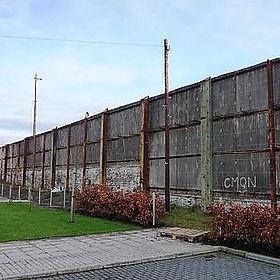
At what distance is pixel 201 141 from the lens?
15633 millimetres

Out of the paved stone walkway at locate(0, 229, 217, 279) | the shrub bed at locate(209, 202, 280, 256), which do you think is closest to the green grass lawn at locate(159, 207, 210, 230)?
the paved stone walkway at locate(0, 229, 217, 279)

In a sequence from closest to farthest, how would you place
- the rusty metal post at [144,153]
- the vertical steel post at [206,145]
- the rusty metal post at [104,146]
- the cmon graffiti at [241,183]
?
the cmon graffiti at [241,183] < the vertical steel post at [206,145] < the rusty metal post at [144,153] < the rusty metal post at [104,146]

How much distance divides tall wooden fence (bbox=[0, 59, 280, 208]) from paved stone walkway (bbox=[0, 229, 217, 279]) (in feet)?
14.0

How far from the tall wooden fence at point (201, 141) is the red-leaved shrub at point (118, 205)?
2.56 m

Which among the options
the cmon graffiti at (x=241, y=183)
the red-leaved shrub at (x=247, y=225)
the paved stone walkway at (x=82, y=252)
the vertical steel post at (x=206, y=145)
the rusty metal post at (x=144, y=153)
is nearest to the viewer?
the paved stone walkway at (x=82, y=252)

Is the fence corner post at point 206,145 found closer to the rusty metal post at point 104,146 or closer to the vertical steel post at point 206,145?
the vertical steel post at point 206,145

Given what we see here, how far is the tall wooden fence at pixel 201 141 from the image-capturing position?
1296 cm

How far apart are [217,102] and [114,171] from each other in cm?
886

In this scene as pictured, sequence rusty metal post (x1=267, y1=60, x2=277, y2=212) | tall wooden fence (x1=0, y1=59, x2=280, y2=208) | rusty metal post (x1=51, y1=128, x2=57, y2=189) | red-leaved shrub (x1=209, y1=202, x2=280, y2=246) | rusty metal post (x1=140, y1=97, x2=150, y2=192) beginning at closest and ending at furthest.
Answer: red-leaved shrub (x1=209, y1=202, x2=280, y2=246) < rusty metal post (x1=267, y1=60, x2=277, y2=212) < tall wooden fence (x1=0, y1=59, x2=280, y2=208) < rusty metal post (x1=140, y1=97, x2=150, y2=192) < rusty metal post (x1=51, y1=128, x2=57, y2=189)

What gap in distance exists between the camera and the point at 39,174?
1366 inches

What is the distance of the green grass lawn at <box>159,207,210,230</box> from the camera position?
12609 millimetres

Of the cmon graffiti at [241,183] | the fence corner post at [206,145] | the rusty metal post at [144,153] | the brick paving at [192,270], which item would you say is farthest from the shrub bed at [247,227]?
the rusty metal post at [144,153]

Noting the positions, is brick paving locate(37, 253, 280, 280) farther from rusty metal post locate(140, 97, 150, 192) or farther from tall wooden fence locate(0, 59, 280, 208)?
rusty metal post locate(140, 97, 150, 192)

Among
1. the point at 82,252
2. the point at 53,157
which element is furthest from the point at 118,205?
the point at 53,157
